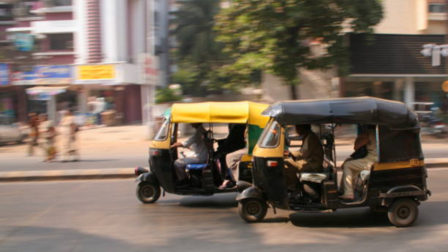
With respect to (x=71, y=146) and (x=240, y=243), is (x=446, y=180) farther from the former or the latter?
(x=71, y=146)

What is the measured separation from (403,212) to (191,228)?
314 centimetres

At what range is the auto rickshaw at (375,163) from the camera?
19.7 feet

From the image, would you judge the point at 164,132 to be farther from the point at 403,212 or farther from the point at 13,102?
the point at 13,102

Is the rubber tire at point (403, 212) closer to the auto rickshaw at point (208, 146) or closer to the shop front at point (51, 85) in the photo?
the auto rickshaw at point (208, 146)

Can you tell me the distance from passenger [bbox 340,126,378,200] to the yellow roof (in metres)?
1.67

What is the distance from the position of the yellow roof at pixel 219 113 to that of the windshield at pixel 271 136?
849 millimetres

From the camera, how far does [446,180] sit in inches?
380

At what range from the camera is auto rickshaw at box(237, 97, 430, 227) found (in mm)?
6016

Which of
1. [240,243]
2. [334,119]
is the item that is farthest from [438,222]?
[240,243]

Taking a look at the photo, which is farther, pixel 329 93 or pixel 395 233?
pixel 329 93

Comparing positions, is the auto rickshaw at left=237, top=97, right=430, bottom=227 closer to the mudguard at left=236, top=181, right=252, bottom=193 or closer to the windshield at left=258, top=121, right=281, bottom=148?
the windshield at left=258, top=121, right=281, bottom=148

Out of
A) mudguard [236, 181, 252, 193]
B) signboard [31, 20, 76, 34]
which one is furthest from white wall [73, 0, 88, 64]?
mudguard [236, 181, 252, 193]

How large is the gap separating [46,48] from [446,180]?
2605 cm

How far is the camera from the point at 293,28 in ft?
53.1
